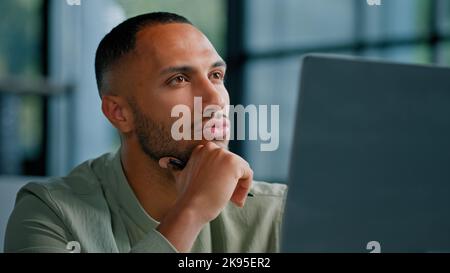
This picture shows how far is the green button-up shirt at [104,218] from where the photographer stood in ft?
3.51

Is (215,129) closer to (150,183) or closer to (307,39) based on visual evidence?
(150,183)

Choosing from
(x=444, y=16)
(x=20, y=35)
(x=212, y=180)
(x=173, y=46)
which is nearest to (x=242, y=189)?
(x=212, y=180)

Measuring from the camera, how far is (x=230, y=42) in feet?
9.53

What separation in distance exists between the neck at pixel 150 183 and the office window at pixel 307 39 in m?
1.33

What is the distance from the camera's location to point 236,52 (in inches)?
119

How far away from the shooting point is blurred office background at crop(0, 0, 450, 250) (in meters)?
2.66

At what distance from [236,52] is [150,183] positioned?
1890 mm

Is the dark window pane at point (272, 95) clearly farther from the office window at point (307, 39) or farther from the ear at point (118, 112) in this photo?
the ear at point (118, 112)

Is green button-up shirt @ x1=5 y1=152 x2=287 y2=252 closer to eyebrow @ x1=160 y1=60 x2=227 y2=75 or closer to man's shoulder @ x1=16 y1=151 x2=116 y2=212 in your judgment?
A: man's shoulder @ x1=16 y1=151 x2=116 y2=212

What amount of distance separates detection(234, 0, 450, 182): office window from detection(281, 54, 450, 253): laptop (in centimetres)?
176

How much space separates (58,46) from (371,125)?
224cm

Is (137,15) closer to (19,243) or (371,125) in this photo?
(19,243)

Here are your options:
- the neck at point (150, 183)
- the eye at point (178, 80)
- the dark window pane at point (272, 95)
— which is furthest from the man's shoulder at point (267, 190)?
the dark window pane at point (272, 95)
